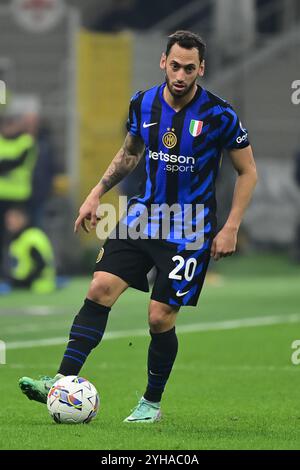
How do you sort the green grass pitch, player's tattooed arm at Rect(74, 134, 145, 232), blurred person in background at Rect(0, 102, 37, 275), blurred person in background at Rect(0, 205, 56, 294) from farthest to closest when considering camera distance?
1. blurred person in background at Rect(0, 102, 37, 275)
2. blurred person in background at Rect(0, 205, 56, 294)
3. player's tattooed arm at Rect(74, 134, 145, 232)
4. the green grass pitch

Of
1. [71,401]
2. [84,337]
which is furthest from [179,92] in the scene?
[71,401]

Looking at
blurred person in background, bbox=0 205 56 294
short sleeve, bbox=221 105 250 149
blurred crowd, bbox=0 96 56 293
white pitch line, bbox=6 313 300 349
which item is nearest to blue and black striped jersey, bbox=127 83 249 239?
short sleeve, bbox=221 105 250 149

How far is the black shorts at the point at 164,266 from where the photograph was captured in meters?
7.97

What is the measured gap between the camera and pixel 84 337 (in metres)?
7.99

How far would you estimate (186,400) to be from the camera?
9.35 m

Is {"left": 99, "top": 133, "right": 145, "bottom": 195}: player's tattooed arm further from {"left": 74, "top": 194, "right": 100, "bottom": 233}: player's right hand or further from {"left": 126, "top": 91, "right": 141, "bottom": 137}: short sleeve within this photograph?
{"left": 74, "top": 194, "right": 100, "bottom": 233}: player's right hand

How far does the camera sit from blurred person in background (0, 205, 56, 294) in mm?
20328

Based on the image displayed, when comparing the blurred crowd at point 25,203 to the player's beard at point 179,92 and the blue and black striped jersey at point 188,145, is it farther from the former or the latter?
the player's beard at point 179,92

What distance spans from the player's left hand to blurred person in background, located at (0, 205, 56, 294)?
473 inches

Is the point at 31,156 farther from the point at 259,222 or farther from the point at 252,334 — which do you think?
the point at 252,334

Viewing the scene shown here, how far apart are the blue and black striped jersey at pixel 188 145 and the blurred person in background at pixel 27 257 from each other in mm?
11875

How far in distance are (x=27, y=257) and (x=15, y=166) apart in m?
1.50

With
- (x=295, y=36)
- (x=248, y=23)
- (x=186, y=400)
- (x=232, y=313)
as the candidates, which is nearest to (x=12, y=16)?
(x=248, y=23)

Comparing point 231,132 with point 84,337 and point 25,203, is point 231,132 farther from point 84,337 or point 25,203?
point 25,203
